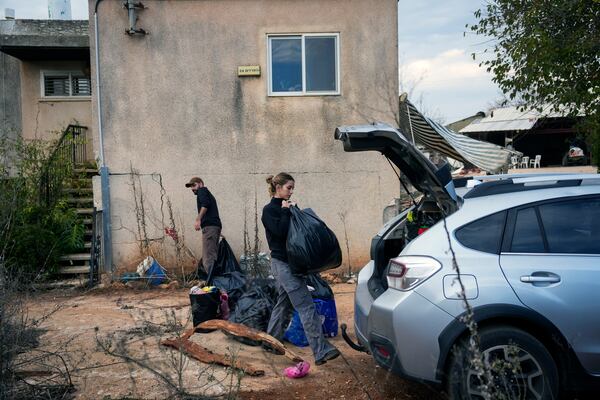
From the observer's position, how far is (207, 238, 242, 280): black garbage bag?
9.14 m

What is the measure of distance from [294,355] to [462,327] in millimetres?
2034

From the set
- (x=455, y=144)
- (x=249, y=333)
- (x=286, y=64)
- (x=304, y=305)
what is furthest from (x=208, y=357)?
(x=455, y=144)

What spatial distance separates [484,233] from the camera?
161 inches

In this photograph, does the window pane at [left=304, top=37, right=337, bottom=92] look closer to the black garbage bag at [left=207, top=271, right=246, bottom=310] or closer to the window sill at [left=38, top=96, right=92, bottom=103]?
the black garbage bag at [left=207, top=271, right=246, bottom=310]

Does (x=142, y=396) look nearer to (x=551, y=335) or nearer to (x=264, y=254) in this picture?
(x=551, y=335)

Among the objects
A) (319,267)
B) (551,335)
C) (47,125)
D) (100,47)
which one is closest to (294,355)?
(319,267)

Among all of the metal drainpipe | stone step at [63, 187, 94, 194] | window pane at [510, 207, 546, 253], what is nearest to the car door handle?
window pane at [510, 207, 546, 253]

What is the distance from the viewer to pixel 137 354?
582cm

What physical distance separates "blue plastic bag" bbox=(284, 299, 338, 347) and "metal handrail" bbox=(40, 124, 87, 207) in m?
6.56

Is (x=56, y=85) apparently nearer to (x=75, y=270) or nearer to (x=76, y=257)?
(x=76, y=257)

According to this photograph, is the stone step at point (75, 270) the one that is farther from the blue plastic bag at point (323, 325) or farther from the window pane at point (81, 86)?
the blue plastic bag at point (323, 325)

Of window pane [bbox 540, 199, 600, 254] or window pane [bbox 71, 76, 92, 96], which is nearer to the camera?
window pane [bbox 540, 199, 600, 254]

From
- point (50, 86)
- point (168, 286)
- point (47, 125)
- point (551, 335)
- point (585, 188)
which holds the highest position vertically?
point (50, 86)

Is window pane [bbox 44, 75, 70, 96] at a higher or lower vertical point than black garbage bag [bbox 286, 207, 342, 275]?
higher
